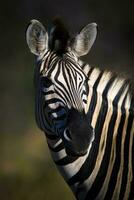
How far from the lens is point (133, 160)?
169 cm

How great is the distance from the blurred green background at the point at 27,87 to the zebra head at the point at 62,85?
0.39 m

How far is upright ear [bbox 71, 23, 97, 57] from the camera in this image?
5.65 ft

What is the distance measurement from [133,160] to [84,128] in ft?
0.81

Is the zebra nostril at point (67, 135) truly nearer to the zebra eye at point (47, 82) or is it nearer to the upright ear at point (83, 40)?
the zebra eye at point (47, 82)

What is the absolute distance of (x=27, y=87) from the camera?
6.84 feet

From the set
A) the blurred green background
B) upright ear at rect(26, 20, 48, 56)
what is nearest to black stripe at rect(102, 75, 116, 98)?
upright ear at rect(26, 20, 48, 56)

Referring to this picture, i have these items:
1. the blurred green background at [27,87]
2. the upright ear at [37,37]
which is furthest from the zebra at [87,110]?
the blurred green background at [27,87]

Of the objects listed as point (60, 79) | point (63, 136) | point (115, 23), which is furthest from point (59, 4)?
point (63, 136)

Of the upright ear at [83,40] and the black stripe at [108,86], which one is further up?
the upright ear at [83,40]

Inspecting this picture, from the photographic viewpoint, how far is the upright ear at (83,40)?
1.72 metres

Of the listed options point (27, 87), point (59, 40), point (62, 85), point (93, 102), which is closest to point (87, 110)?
point (93, 102)

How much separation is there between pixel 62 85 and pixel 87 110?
142 mm

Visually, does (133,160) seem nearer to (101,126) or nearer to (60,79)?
(101,126)

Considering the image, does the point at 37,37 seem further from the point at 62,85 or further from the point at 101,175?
the point at 101,175
